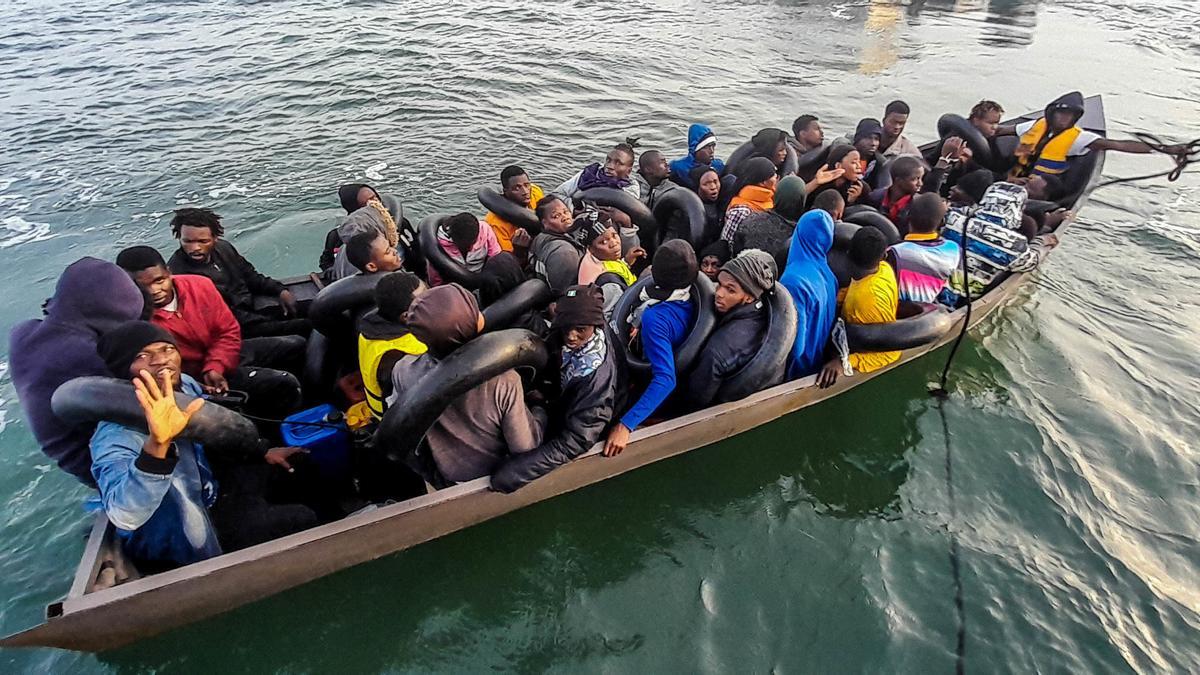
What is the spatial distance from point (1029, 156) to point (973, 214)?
274 cm

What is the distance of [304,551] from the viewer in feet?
10.4

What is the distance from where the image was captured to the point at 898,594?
12.2 feet

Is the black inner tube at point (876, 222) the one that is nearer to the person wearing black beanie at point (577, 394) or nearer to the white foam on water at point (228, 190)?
the person wearing black beanie at point (577, 394)

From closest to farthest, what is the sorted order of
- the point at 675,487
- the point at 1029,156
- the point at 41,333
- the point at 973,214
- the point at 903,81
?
the point at 41,333, the point at 675,487, the point at 973,214, the point at 1029,156, the point at 903,81

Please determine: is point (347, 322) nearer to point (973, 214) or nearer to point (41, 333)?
point (41, 333)

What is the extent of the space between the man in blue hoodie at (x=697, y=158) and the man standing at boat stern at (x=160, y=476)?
5.15 meters

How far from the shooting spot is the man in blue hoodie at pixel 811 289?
164 inches

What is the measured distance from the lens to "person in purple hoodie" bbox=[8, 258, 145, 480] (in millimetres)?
2834

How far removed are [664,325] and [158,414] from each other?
264cm

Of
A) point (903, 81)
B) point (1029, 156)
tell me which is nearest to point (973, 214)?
point (1029, 156)

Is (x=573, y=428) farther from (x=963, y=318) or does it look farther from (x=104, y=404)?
(x=963, y=318)

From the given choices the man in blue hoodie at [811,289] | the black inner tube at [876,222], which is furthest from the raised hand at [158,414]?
the black inner tube at [876,222]

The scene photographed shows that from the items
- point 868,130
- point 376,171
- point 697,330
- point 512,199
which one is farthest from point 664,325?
point 376,171

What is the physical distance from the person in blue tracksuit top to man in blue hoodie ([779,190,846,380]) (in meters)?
0.80
